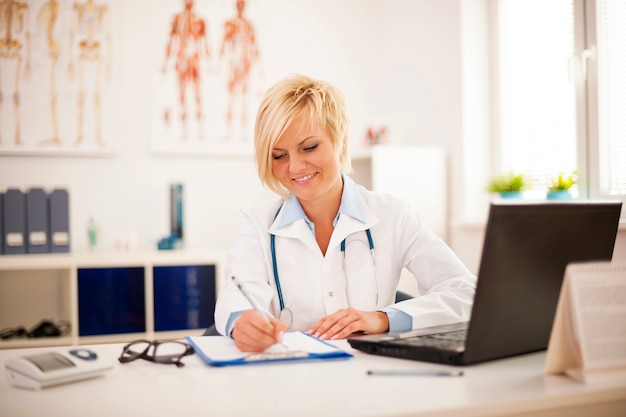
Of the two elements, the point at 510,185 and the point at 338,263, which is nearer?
the point at 338,263

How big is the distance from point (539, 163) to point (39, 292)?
10.2 ft

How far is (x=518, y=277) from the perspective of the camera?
111cm

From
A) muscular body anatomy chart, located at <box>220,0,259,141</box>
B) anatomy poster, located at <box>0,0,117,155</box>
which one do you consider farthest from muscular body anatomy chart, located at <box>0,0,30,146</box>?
muscular body anatomy chart, located at <box>220,0,259,141</box>

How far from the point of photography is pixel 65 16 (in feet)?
12.2

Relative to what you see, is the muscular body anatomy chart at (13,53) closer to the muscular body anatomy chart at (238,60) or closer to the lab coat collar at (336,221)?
the muscular body anatomy chart at (238,60)

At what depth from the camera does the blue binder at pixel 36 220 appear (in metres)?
3.27

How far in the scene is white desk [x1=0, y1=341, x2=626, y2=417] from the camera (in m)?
0.90

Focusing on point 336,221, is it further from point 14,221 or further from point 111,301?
point 14,221

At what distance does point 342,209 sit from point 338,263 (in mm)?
172

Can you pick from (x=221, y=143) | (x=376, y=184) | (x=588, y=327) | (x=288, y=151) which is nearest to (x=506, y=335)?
(x=588, y=327)

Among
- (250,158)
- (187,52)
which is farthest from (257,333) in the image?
(187,52)

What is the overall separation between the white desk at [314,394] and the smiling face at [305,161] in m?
0.76

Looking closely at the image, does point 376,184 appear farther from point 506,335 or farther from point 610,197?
point 506,335

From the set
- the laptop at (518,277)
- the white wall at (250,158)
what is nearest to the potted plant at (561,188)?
the white wall at (250,158)
